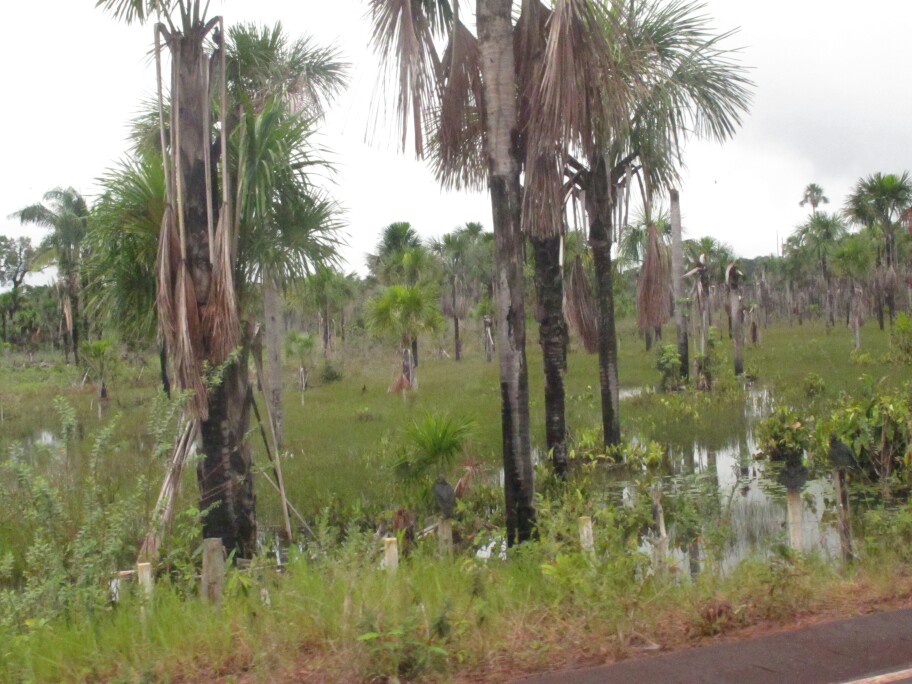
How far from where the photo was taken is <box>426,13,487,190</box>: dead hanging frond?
9.65 metres

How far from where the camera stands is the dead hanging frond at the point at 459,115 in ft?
31.7

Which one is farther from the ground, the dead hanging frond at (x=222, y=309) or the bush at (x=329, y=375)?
the dead hanging frond at (x=222, y=309)

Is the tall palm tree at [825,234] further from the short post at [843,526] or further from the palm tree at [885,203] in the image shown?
the short post at [843,526]

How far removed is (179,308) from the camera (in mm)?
8688

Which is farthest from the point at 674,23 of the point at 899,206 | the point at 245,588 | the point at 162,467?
the point at 899,206

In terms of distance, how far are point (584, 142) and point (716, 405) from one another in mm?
15507

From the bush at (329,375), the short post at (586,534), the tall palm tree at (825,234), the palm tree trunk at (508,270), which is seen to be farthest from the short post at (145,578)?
the tall palm tree at (825,234)

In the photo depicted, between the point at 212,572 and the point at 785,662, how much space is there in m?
3.49

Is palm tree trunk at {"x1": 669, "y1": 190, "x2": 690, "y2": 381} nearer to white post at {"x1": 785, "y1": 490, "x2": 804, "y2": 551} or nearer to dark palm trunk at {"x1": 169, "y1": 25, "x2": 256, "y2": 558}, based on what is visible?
white post at {"x1": 785, "y1": 490, "x2": 804, "y2": 551}

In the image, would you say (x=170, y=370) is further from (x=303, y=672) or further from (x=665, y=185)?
(x=665, y=185)

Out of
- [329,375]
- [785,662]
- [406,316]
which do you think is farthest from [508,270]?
[329,375]

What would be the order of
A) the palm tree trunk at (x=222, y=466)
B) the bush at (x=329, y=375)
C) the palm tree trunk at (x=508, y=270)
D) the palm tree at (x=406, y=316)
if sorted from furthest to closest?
1. the bush at (x=329, y=375)
2. the palm tree at (x=406, y=316)
3. the palm tree trunk at (x=222, y=466)
4. the palm tree trunk at (x=508, y=270)

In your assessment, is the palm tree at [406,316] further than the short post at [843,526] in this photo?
Yes

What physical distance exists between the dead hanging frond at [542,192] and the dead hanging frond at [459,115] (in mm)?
1206
